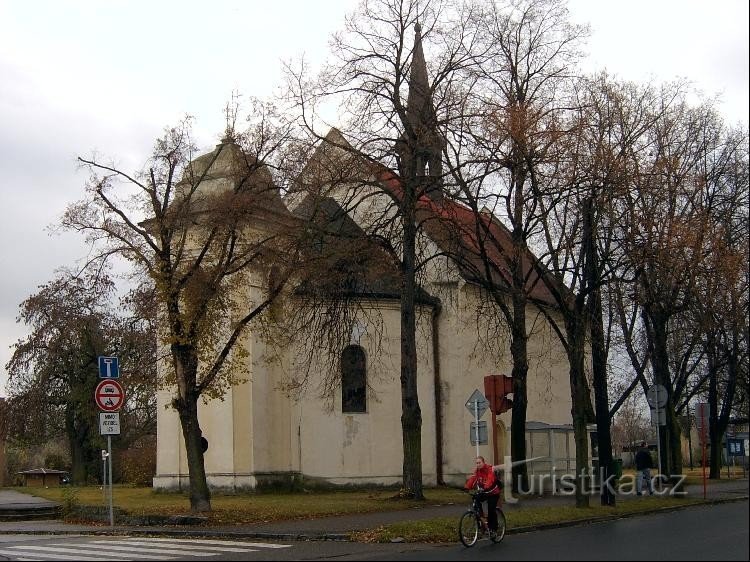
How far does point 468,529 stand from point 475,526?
0.21 m

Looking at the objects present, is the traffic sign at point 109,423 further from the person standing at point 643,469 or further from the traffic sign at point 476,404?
the person standing at point 643,469

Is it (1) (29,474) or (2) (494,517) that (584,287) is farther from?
(1) (29,474)

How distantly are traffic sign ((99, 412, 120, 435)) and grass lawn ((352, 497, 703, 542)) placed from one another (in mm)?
6740

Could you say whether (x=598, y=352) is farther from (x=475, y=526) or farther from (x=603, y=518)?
(x=475, y=526)

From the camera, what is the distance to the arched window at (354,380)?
37281 mm

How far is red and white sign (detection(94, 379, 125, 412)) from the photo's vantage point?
22297 mm

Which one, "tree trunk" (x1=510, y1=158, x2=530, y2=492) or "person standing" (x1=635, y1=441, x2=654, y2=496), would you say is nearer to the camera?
"tree trunk" (x1=510, y1=158, x2=530, y2=492)

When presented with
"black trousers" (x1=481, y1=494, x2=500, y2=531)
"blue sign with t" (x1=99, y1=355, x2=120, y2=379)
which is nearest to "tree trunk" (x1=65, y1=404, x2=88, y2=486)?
"blue sign with t" (x1=99, y1=355, x2=120, y2=379)

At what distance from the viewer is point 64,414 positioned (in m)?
56.5

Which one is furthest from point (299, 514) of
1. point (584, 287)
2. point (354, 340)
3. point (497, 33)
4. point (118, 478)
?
point (118, 478)

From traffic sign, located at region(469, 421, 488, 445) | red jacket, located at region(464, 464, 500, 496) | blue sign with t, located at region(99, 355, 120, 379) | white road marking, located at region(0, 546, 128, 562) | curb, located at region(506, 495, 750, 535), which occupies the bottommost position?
curb, located at region(506, 495, 750, 535)

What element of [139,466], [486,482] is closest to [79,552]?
[486,482]

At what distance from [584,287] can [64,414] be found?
40.6 m

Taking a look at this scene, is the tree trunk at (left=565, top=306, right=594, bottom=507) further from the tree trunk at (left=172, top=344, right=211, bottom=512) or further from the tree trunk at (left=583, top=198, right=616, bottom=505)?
the tree trunk at (left=172, top=344, right=211, bottom=512)
